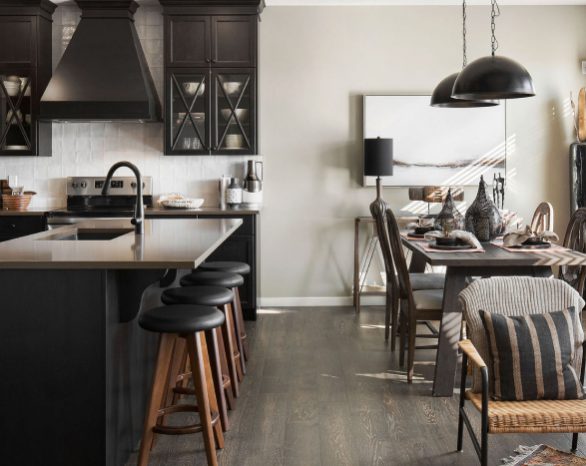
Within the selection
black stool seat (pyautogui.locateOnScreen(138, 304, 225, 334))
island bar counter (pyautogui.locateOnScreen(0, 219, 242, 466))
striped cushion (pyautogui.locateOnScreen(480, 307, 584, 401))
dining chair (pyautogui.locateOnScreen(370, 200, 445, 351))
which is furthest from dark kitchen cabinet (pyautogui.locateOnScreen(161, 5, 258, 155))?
striped cushion (pyautogui.locateOnScreen(480, 307, 584, 401))

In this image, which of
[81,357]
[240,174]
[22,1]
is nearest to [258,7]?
[240,174]

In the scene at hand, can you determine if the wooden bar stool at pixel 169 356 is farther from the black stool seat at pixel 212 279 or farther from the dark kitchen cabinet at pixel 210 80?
the dark kitchen cabinet at pixel 210 80

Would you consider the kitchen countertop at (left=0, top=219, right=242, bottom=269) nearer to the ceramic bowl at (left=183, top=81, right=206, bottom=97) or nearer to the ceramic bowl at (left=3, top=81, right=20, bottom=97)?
the ceramic bowl at (left=183, top=81, right=206, bottom=97)

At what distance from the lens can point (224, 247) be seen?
6.38m

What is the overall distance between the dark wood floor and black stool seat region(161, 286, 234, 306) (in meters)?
0.65

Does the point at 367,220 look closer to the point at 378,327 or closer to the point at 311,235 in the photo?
the point at 311,235

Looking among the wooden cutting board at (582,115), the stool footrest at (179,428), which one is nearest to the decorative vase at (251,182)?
the wooden cutting board at (582,115)

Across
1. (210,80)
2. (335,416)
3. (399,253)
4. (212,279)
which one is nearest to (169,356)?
(212,279)

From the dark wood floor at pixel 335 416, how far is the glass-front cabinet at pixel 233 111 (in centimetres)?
187

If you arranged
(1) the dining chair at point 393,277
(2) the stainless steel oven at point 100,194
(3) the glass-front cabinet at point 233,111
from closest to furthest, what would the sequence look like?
1. (1) the dining chair at point 393,277
2. (3) the glass-front cabinet at point 233,111
3. (2) the stainless steel oven at point 100,194

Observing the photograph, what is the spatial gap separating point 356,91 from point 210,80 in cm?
137

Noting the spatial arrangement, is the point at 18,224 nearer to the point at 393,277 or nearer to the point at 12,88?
the point at 12,88

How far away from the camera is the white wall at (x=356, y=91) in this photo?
6.95 meters

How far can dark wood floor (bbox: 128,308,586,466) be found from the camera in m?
3.37
